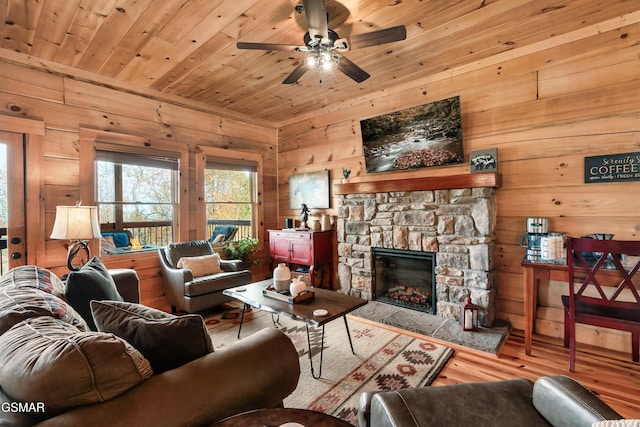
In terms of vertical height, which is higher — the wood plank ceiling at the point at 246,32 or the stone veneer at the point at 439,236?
the wood plank ceiling at the point at 246,32

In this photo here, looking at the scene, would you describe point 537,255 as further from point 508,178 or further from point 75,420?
point 75,420

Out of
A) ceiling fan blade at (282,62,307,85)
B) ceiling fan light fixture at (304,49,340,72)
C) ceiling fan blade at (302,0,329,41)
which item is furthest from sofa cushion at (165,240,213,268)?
ceiling fan blade at (302,0,329,41)

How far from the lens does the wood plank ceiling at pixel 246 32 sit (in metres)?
2.24

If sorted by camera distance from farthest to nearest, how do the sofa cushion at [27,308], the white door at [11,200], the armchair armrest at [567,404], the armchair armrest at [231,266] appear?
1. the armchair armrest at [231,266]
2. the white door at [11,200]
3. the sofa cushion at [27,308]
4. the armchair armrest at [567,404]

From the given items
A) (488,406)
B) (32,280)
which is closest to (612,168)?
(488,406)

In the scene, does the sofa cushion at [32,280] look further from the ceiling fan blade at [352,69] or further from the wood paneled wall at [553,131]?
the wood paneled wall at [553,131]

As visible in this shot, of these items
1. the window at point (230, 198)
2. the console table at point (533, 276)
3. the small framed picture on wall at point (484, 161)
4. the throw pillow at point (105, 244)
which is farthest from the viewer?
the window at point (230, 198)

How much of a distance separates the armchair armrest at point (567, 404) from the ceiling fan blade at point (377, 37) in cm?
208

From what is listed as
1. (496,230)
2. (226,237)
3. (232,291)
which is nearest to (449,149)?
(496,230)

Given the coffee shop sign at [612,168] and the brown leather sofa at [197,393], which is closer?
the brown leather sofa at [197,393]

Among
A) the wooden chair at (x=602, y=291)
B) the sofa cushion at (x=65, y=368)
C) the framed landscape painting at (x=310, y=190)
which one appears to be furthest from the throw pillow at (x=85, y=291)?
the wooden chair at (x=602, y=291)

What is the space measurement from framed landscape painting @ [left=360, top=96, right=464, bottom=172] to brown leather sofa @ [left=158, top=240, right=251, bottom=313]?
7.36 ft

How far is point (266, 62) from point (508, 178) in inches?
108

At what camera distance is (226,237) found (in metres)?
4.50
